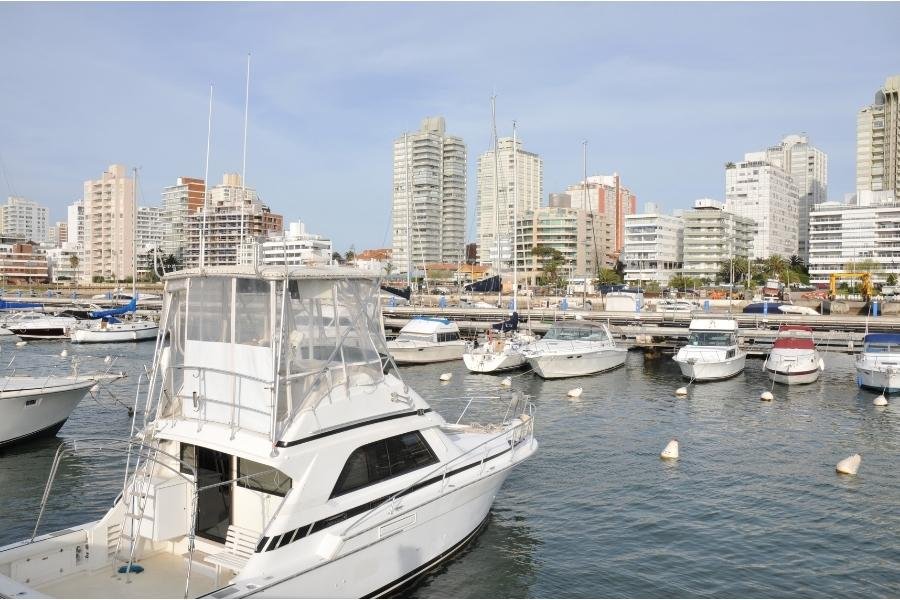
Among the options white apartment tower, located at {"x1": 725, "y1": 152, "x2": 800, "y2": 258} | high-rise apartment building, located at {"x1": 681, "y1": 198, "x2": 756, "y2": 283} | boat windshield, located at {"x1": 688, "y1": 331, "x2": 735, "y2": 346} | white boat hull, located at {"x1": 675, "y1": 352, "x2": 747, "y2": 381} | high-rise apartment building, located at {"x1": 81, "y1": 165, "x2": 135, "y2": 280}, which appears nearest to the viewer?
white boat hull, located at {"x1": 675, "y1": 352, "x2": 747, "y2": 381}

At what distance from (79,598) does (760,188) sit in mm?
205367

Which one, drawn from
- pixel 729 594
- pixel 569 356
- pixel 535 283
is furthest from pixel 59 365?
pixel 535 283

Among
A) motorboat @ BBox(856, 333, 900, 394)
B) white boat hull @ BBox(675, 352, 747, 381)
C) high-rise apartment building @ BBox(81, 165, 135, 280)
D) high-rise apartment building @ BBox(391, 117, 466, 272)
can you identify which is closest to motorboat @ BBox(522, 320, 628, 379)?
white boat hull @ BBox(675, 352, 747, 381)

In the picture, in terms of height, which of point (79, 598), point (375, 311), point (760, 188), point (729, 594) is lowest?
point (729, 594)

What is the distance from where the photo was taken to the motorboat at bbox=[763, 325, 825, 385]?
34.0 metres

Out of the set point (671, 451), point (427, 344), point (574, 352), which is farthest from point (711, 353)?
point (671, 451)

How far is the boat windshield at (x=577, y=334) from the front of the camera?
3853 cm

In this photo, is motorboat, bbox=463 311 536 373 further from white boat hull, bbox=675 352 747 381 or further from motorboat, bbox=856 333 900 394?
motorboat, bbox=856 333 900 394

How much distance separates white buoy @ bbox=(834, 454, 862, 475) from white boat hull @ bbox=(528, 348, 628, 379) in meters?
17.5

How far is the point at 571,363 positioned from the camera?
36.3 m

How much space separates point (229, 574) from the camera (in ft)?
33.2

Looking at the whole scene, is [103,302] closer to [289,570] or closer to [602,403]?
[602,403]

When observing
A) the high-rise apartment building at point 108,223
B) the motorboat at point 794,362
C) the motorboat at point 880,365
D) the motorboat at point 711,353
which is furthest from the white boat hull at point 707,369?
the high-rise apartment building at point 108,223

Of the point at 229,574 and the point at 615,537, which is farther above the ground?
the point at 229,574
